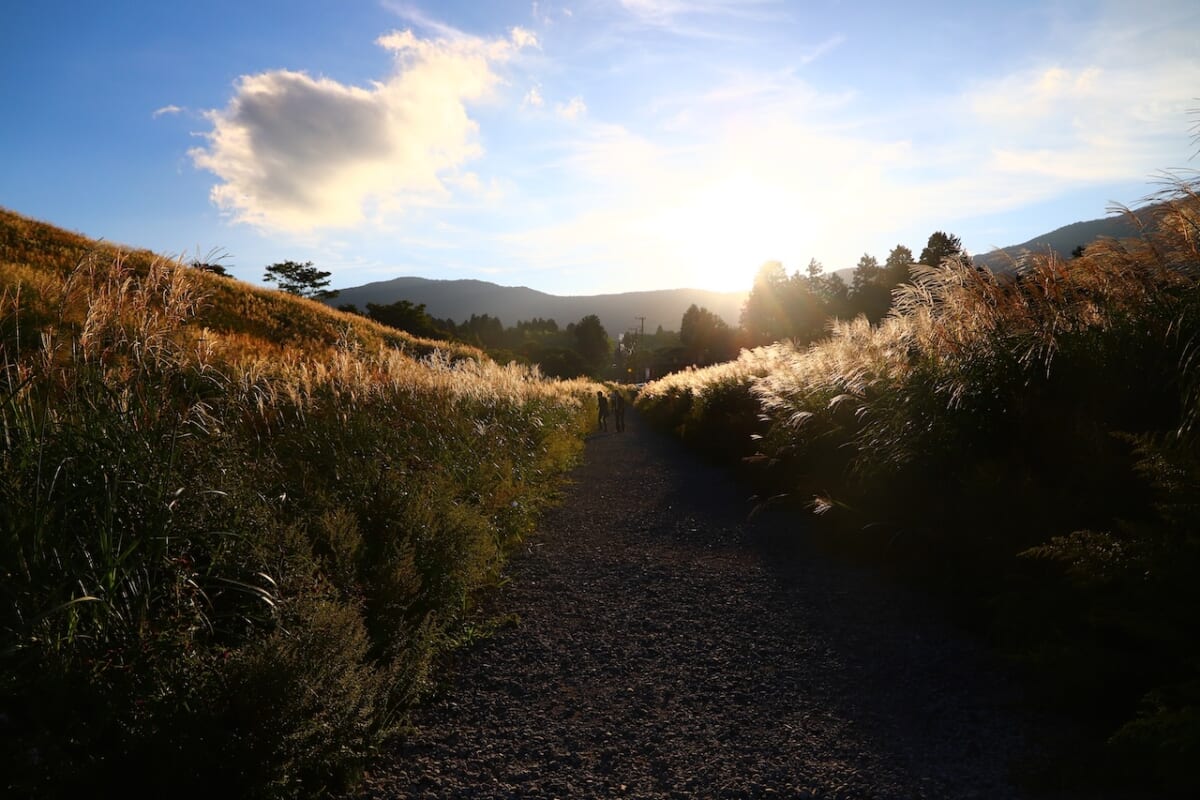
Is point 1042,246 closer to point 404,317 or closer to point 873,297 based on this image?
point 873,297

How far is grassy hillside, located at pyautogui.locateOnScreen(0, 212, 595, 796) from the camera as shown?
2.50m

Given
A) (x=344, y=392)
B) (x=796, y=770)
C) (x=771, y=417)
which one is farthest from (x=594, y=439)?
(x=796, y=770)

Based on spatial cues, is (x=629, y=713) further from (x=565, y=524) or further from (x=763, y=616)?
(x=565, y=524)

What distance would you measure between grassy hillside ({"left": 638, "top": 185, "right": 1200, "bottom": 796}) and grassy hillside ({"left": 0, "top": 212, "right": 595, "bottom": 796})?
3.52 meters

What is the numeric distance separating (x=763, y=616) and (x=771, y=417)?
5485 millimetres

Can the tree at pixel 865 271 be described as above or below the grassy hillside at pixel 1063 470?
above

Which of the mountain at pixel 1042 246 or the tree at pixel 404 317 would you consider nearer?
the mountain at pixel 1042 246

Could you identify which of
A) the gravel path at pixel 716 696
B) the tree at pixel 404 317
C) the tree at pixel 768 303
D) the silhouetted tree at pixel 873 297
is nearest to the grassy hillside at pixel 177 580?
the gravel path at pixel 716 696

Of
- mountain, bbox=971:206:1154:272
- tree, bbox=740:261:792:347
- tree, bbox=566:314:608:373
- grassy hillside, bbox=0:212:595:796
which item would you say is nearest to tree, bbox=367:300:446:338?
tree, bbox=740:261:792:347

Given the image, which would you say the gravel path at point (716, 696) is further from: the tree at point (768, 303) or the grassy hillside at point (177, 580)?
the tree at point (768, 303)

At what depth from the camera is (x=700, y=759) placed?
3.22 m

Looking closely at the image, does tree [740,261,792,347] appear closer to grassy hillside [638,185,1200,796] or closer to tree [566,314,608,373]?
tree [566,314,608,373]

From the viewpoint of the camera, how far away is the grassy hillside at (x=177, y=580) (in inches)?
98.6

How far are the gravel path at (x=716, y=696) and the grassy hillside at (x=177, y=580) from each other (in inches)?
18.7
